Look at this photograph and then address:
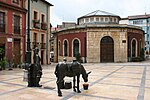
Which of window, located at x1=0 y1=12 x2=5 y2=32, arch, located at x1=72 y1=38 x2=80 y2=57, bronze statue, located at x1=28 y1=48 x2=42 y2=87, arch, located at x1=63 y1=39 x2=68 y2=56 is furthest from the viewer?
arch, located at x1=63 y1=39 x2=68 y2=56

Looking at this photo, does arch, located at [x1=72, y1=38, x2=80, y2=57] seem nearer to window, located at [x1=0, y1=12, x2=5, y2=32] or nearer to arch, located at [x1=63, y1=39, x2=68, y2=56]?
arch, located at [x1=63, y1=39, x2=68, y2=56]

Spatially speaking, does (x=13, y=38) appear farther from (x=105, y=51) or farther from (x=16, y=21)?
(x=105, y=51)

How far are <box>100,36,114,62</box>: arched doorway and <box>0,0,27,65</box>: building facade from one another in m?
11.0

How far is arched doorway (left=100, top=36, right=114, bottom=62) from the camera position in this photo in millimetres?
26641

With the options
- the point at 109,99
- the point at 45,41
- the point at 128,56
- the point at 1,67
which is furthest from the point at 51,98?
the point at 128,56

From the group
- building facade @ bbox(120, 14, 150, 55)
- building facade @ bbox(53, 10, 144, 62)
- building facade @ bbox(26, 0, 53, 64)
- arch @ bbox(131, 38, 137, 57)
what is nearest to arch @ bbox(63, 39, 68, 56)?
building facade @ bbox(53, 10, 144, 62)

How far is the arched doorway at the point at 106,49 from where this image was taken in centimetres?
2664

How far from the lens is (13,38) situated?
2000cm

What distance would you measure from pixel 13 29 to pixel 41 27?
18.0ft

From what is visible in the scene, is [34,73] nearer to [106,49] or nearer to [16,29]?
[16,29]

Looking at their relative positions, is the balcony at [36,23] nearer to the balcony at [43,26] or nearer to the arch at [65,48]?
the balcony at [43,26]

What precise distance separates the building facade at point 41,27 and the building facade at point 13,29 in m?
1.91

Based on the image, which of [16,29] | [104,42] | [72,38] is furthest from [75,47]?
[16,29]

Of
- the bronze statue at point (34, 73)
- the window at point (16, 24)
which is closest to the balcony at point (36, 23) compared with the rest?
the window at point (16, 24)
